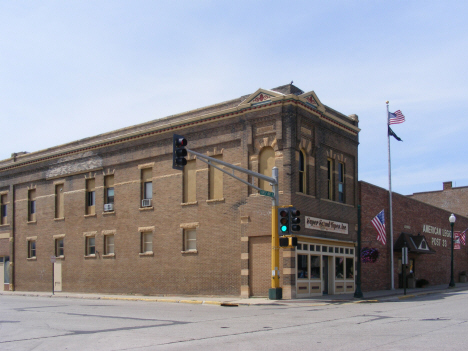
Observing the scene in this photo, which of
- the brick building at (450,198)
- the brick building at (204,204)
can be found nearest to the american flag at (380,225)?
the brick building at (204,204)

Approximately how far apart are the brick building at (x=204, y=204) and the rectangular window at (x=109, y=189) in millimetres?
Result: 68

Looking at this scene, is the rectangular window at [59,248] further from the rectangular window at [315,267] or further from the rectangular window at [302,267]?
the rectangular window at [315,267]

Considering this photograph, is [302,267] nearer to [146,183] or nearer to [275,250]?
[275,250]

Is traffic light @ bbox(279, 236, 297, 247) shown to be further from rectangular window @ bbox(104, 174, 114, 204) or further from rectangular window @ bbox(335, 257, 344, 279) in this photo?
rectangular window @ bbox(104, 174, 114, 204)

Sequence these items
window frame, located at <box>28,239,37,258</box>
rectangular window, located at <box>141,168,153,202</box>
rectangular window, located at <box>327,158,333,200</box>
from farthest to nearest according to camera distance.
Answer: window frame, located at <box>28,239,37,258</box> < rectangular window, located at <box>141,168,153,202</box> < rectangular window, located at <box>327,158,333,200</box>

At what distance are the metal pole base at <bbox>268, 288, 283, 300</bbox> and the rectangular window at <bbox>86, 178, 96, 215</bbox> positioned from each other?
16.3m

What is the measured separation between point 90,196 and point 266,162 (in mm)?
14846

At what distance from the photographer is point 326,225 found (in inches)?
1145

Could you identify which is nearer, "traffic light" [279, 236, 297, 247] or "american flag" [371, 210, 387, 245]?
"traffic light" [279, 236, 297, 247]

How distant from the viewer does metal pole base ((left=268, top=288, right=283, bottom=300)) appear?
24609 mm

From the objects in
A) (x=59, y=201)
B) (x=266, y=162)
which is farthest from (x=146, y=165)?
(x=59, y=201)

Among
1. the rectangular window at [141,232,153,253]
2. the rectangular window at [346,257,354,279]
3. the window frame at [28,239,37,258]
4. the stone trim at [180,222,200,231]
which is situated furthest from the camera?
the window frame at [28,239,37,258]

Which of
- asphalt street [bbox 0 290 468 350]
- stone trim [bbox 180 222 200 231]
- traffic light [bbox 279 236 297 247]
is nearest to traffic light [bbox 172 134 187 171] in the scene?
asphalt street [bbox 0 290 468 350]

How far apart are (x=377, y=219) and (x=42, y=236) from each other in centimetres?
2396
